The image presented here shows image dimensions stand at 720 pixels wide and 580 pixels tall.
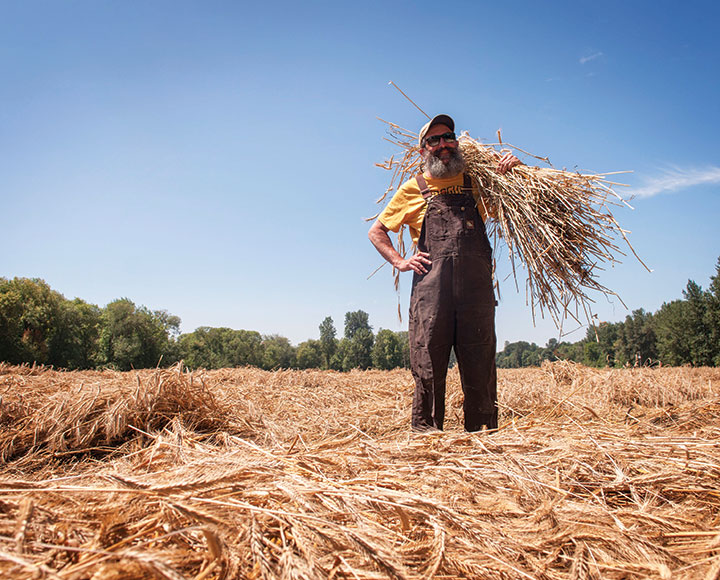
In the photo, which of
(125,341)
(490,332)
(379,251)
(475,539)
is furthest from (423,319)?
(125,341)

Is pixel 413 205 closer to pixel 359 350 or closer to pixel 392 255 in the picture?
pixel 392 255

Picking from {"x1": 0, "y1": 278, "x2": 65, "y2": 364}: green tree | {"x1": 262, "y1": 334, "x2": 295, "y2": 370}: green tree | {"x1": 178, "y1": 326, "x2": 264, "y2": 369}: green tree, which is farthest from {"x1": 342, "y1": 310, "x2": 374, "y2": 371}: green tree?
{"x1": 0, "y1": 278, "x2": 65, "y2": 364}: green tree

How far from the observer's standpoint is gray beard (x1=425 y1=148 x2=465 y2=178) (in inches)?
128

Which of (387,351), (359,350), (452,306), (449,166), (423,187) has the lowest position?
(387,351)

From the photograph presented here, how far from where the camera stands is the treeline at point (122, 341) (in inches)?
1312

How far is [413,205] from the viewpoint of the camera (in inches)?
131

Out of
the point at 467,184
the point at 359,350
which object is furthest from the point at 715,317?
the point at 359,350

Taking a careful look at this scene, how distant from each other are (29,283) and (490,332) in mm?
45767

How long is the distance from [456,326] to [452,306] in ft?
0.52

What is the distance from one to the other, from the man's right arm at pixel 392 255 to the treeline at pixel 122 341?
3.67 meters

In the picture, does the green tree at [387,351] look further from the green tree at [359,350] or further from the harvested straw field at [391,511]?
the harvested straw field at [391,511]

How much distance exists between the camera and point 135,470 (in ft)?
4.27

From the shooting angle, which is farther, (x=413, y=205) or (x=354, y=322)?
(x=354, y=322)

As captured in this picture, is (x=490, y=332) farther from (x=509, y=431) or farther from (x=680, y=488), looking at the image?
(x=680, y=488)
